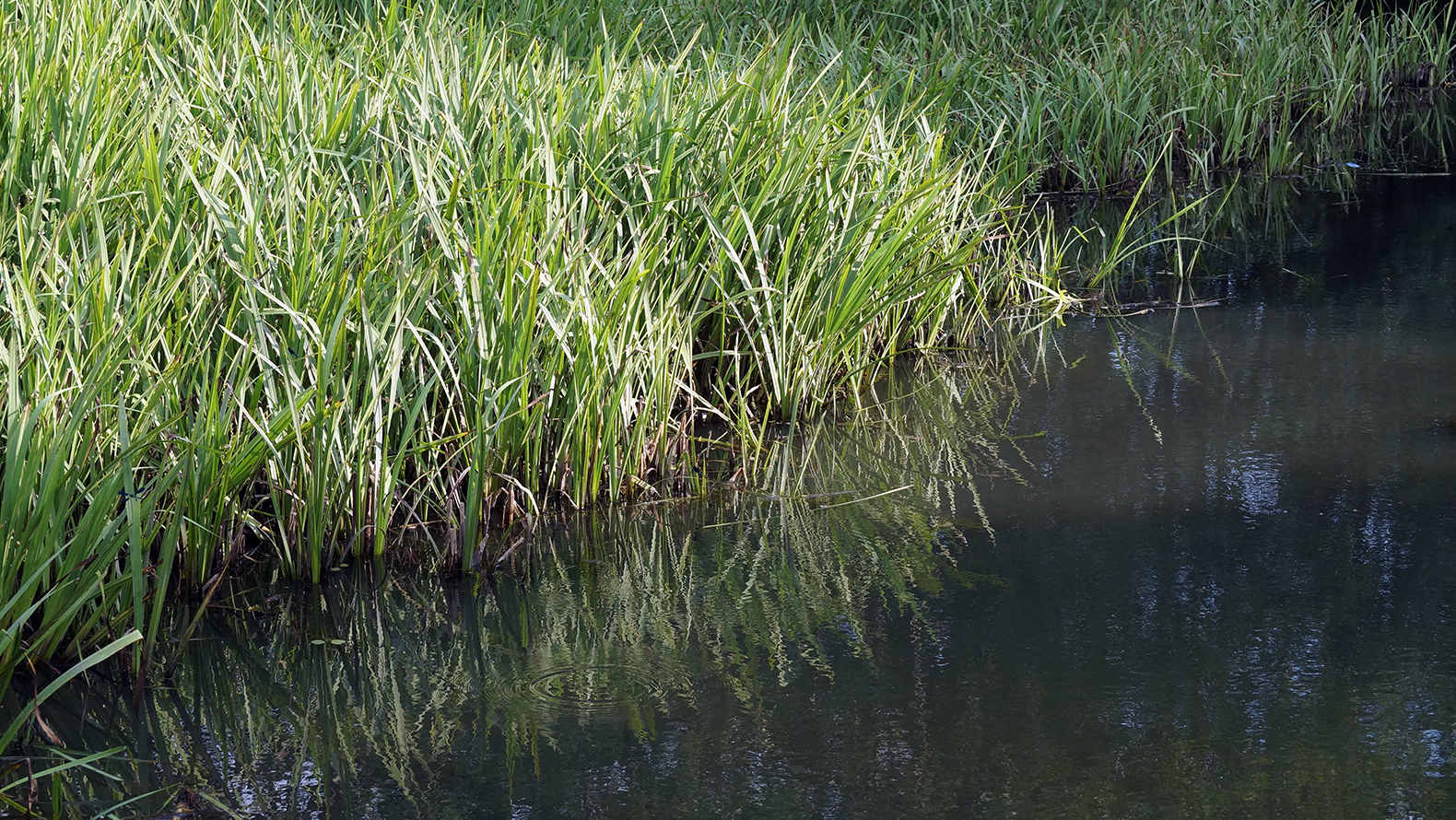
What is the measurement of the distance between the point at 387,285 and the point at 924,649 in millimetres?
1170

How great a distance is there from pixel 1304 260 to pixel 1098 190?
4.14 ft

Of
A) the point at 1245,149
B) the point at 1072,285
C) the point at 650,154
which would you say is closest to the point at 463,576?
the point at 650,154

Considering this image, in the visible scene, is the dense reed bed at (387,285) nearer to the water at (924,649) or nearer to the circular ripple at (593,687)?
the water at (924,649)

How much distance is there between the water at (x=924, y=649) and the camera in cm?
168

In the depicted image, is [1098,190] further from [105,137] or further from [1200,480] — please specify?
[105,137]

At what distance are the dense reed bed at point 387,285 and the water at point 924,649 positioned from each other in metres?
0.19

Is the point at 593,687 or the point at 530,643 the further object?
the point at 530,643

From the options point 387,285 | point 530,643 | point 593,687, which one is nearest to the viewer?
point 593,687

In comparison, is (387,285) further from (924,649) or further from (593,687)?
(924,649)

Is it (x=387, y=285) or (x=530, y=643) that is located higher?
(x=387, y=285)

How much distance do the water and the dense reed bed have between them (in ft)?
0.61

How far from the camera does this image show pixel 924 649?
2.02 meters

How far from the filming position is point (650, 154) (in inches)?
123

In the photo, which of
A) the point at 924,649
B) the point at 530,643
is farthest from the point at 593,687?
the point at 924,649
